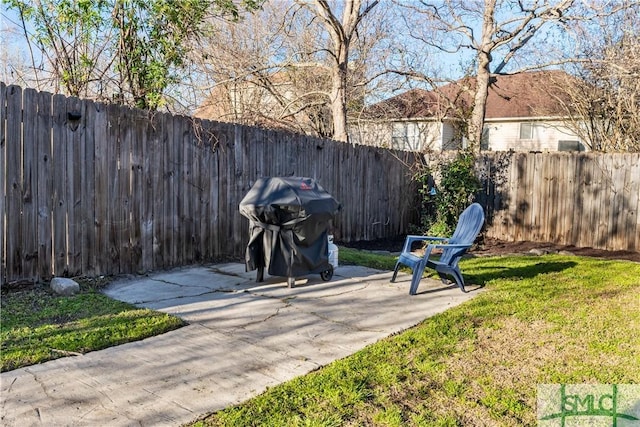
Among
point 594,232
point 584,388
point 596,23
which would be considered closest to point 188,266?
point 584,388

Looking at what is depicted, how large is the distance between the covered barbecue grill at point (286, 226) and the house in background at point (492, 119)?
956 centimetres

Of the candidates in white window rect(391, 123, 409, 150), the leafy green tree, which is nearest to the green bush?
the leafy green tree

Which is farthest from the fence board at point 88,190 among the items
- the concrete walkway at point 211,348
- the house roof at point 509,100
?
the house roof at point 509,100

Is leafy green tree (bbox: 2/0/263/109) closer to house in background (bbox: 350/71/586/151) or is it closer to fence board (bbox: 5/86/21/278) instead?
fence board (bbox: 5/86/21/278)

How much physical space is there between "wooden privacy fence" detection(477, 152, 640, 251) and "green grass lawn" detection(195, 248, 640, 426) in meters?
4.65

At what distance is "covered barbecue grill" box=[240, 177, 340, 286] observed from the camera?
5738mm

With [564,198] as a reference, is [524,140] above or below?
above

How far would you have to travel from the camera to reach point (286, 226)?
18.9 ft

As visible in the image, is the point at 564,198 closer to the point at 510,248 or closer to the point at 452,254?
the point at 510,248

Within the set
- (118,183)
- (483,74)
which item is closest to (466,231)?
(118,183)

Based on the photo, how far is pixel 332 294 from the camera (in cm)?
572

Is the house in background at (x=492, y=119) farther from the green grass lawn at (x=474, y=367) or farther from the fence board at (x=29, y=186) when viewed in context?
the fence board at (x=29, y=186)

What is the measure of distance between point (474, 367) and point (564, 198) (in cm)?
803

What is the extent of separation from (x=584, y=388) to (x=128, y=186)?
5.12 metres
